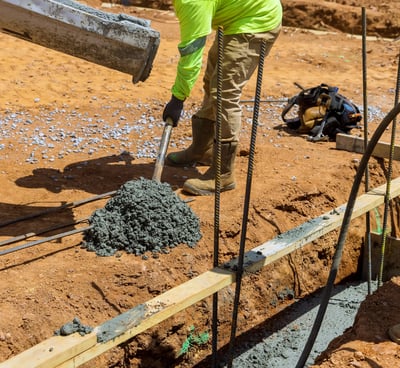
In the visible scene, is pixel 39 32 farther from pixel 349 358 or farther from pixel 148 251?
pixel 349 358

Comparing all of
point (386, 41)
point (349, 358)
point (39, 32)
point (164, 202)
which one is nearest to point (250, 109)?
point (164, 202)

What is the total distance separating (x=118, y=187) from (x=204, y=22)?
1.45 metres

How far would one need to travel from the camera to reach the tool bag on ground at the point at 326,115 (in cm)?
624

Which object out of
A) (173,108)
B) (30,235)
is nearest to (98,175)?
(173,108)

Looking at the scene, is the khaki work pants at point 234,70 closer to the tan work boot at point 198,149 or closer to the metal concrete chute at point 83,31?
A: the tan work boot at point 198,149

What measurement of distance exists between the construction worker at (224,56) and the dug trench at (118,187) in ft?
1.26

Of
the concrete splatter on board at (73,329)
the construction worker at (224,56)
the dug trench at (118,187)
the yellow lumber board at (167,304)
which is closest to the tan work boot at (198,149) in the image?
the construction worker at (224,56)

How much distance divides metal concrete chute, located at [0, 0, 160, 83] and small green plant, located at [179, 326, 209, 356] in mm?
1685

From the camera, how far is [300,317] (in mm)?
4887

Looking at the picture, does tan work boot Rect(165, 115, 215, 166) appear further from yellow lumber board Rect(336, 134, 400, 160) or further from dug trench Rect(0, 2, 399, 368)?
yellow lumber board Rect(336, 134, 400, 160)

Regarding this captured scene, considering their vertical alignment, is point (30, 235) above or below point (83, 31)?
below

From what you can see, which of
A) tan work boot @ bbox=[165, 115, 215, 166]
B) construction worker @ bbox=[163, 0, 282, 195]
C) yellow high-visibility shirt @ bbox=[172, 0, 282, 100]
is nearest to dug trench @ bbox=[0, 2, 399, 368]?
tan work boot @ bbox=[165, 115, 215, 166]

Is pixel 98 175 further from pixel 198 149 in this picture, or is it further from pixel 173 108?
pixel 173 108

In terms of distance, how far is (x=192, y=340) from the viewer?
A: 427cm
